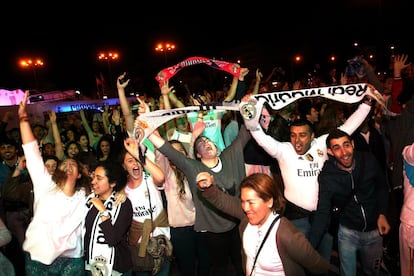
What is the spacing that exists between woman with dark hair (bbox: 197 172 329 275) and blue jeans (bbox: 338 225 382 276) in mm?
1239

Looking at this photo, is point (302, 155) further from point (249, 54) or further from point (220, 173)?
point (249, 54)

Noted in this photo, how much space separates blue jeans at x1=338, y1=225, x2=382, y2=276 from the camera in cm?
392

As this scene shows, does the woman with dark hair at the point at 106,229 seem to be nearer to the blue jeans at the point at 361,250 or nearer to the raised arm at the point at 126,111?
the raised arm at the point at 126,111

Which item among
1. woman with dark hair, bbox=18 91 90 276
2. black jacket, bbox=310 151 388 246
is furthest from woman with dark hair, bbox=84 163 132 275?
black jacket, bbox=310 151 388 246

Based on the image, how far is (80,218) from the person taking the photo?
3.73m

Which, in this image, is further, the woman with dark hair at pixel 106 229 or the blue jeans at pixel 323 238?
the blue jeans at pixel 323 238

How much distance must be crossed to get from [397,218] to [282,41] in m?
55.1

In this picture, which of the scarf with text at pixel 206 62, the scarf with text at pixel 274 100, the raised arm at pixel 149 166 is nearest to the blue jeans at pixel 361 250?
the scarf with text at pixel 274 100

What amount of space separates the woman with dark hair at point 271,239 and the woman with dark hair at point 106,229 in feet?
3.77

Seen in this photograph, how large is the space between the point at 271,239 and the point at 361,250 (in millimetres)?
1589

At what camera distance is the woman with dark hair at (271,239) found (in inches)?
110

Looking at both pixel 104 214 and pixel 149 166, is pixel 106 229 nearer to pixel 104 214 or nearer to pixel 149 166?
pixel 104 214

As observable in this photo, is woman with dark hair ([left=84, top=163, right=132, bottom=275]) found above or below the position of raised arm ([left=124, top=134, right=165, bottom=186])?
below

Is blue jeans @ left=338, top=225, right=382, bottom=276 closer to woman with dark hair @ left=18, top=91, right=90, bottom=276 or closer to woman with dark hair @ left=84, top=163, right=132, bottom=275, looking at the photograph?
woman with dark hair @ left=84, top=163, right=132, bottom=275
